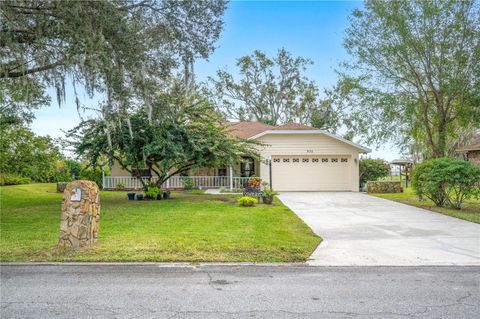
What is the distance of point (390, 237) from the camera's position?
7.77 meters

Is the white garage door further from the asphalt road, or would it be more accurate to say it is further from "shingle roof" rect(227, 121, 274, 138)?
the asphalt road

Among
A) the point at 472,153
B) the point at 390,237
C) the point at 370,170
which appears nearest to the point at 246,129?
the point at 370,170

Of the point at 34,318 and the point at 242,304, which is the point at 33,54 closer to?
the point at 34,318

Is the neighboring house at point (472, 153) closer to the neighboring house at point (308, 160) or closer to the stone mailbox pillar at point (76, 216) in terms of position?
the neighboring house at point (308, 160)

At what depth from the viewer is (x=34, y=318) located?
3676 mm

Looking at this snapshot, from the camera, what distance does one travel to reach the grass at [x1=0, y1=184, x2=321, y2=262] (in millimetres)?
5977

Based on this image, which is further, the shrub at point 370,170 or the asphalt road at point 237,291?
the shrub at point 370,170

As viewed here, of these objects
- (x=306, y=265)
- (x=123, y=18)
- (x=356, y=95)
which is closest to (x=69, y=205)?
(x=306, y=265)

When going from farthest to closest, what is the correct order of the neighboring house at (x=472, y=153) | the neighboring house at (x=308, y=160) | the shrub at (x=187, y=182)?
the neighboring house at (x=472, y=153)
the shrub at (x=187, y=182)
the neighboring house at (x=308, y=160)

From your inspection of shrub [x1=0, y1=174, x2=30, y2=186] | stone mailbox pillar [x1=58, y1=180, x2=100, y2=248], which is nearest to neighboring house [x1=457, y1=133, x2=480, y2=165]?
stone mailbox pillar [x1=58, y1=180, x2=100, y2=248]

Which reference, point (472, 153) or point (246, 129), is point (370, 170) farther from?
point (472, 153)

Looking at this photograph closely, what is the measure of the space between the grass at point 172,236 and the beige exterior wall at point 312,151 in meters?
8.90

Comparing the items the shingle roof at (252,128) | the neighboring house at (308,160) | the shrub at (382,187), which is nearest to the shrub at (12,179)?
the neighboring house at (308,160)

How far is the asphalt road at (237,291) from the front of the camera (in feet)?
12.5
